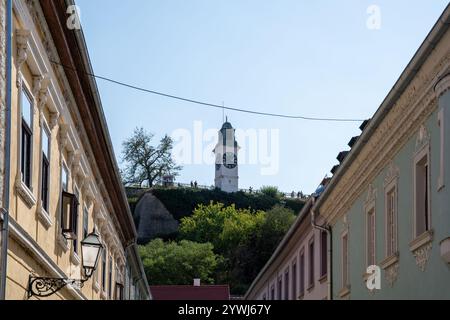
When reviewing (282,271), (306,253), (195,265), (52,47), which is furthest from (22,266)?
(195,265)

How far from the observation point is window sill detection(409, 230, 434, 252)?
45.0 ft

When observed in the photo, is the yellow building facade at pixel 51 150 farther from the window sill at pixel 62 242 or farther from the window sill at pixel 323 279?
the window sill at pixel 323 279

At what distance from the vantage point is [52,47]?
541 inches

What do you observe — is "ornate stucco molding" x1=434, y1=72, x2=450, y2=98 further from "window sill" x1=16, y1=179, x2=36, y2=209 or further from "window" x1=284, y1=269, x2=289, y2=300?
"window" x1=284, y1=269, x2=289, y2=300

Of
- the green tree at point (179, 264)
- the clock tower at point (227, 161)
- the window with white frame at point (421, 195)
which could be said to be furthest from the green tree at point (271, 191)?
the window with white frame at point (421, 195)

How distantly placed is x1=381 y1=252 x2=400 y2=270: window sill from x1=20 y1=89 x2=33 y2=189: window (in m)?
6.62

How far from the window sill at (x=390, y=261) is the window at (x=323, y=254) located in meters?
8.65

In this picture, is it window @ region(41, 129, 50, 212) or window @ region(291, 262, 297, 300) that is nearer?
window @ region(41, 129, 50, 212)

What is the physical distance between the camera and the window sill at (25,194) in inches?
441

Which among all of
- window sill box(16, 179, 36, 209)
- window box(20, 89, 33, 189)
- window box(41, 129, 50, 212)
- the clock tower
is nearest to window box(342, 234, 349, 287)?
window box(41, 129, 50, 212)

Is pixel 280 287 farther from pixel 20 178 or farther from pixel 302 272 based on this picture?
pixel 20 178

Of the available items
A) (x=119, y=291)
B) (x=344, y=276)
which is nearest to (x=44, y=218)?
(x=344, y=276)
